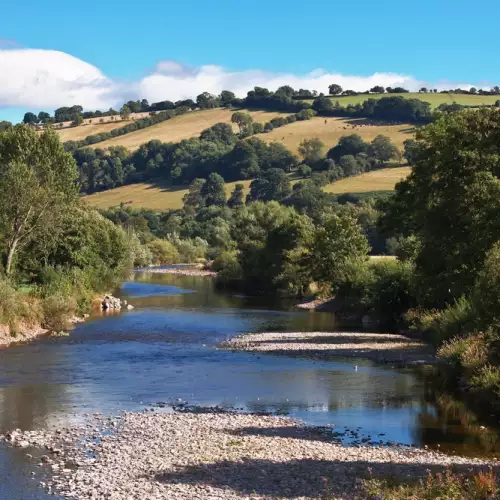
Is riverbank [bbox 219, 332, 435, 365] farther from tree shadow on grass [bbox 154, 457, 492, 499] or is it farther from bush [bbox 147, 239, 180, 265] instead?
bush [bbox 147, 239, 180, 265]

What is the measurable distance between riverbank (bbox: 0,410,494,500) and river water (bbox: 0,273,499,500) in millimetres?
1124

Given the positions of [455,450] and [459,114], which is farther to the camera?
[459,114]

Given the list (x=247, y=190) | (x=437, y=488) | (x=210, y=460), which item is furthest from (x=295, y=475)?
(x=247, y=190)

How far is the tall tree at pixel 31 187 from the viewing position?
6106 centimetres

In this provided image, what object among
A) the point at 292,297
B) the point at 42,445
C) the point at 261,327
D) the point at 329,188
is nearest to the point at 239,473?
the point at 42,445

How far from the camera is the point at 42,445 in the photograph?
959 inches

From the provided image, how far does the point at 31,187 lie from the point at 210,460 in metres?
43.6

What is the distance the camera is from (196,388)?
34.5 metres

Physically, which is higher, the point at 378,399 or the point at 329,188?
the point at 329,188

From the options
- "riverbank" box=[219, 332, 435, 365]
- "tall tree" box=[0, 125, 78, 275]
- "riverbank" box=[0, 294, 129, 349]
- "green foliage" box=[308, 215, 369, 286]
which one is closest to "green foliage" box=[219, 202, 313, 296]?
"green foliage" box=[308, 215, 369, 286]

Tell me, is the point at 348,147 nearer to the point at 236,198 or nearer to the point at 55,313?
the point at 236,198

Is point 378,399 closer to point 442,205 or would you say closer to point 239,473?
point 239,473

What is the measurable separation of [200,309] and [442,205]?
32.7 m

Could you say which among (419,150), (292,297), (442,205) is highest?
(419,150)
